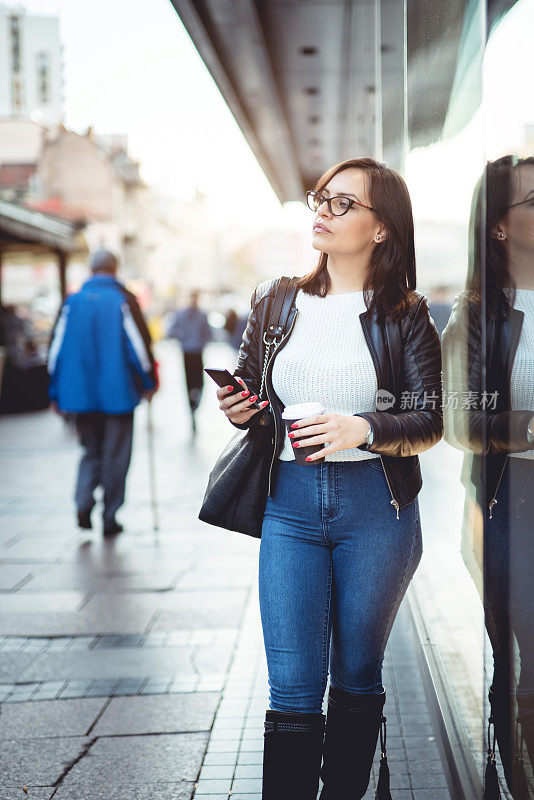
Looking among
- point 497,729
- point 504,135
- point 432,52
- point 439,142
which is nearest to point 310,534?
point 497,729

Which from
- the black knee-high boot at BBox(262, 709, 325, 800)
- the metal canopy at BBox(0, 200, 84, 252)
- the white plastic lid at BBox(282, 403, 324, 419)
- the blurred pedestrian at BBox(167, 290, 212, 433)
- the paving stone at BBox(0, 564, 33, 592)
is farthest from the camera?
the metal canopy at BBox(0, 200, 84, 252)

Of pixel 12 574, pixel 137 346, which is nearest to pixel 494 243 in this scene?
pixel 12 574

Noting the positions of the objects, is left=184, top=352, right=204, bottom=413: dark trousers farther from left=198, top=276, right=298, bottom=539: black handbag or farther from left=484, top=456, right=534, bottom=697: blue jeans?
left=484, top=456, right=534, bottom=697: blue jeans

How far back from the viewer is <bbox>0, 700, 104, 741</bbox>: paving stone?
3373 mm

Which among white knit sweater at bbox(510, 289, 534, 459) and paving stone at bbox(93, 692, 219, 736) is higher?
white knit sweater at bbox(510, 289, 534, 459)

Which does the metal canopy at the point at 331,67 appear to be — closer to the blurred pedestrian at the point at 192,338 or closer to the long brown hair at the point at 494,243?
the long brown hair at the point at 494,243

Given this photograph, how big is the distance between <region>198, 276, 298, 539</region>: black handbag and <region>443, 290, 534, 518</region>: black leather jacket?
0.50m

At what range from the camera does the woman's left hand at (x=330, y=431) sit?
6.90 feet

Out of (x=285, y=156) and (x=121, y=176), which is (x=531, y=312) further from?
(x=121, y=176)

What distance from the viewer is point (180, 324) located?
12.0m

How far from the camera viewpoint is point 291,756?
2.25 m

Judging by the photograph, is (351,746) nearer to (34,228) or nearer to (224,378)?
(224,378)

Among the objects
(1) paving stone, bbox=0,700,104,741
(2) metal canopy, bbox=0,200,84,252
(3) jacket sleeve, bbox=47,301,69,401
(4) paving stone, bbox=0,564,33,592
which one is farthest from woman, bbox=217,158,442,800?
(2) metal canopy, bbox=0,200,84,252

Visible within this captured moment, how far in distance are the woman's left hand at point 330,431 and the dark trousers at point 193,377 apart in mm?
9546
